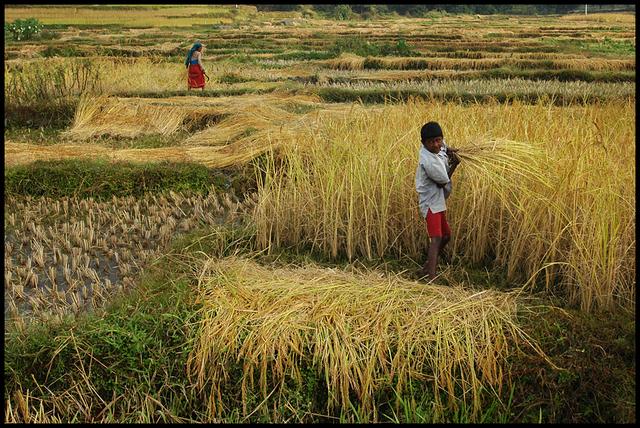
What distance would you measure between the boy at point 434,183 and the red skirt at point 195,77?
798cm

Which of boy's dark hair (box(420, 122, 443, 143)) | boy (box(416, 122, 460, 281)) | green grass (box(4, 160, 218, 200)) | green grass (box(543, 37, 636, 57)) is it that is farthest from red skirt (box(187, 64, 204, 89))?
green grass (box(543, 37, 636, 57))

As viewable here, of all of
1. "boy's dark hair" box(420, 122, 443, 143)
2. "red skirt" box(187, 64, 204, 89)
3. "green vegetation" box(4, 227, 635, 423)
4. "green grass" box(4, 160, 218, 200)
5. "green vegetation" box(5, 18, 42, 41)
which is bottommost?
"green vegetation" box(4, 227, 635, 423)

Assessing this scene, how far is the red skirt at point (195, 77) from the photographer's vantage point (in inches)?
440

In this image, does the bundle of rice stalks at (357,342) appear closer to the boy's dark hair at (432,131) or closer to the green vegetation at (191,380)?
the green vegetation at (191,380)

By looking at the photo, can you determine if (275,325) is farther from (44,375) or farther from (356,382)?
(44,375)

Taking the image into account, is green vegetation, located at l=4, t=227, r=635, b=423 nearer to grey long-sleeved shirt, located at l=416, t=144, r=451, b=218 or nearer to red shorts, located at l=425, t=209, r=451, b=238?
red shorts, located at l=425, t=209, r=451, b=238

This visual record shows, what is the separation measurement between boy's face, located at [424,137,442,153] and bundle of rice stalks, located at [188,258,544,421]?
0.80 meters

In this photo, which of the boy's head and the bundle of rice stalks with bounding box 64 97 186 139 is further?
the bundle of rice stalks with bounding box 64 97 186 139

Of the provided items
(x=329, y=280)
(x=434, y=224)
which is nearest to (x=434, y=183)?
(x=434, y=224)

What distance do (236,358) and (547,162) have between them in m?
2.15

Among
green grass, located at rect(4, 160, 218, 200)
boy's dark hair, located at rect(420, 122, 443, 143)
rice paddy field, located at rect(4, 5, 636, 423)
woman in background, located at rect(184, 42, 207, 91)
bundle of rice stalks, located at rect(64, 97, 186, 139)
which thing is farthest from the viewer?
woman in background, located at rect(184, 42, 207, 91)

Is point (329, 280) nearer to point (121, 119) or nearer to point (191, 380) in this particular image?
point (191, 380)

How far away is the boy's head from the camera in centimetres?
366

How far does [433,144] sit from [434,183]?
239 mm
